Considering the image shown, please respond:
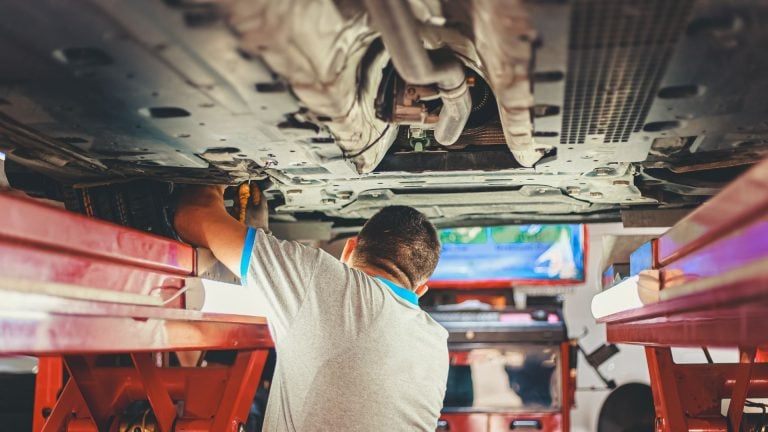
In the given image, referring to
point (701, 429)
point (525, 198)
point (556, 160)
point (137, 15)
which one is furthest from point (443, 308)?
point (137, 15)

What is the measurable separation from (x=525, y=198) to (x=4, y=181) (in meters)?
1.72

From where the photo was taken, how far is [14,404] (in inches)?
133

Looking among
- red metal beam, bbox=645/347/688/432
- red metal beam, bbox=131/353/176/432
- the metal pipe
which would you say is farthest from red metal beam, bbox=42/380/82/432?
red metal beam, bbox=645/347/688/432

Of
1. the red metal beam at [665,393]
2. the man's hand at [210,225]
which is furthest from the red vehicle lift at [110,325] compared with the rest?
the red metal beam at [665,393]

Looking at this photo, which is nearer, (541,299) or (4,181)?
(4,181)

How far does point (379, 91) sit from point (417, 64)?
0.39 meters

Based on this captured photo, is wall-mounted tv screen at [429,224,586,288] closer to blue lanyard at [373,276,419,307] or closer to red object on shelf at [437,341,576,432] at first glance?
red object on shelf at [437,341,576,432]

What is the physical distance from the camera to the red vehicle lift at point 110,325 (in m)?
1.02

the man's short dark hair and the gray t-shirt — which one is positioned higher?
the man's short dark hair

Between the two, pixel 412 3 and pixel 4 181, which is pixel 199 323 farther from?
pixel 412 3

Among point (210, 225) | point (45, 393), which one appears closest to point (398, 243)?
point (210, 225)

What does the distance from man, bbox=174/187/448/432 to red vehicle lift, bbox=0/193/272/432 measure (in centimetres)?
17

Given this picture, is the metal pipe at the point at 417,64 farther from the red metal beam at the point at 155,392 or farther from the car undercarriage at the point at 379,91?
the red metal beam at the point at 155,392

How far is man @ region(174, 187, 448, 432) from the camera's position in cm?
179
